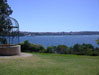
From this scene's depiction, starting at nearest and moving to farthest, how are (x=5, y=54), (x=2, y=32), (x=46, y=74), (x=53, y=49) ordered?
(x=46, y=74) < (x=5, y=54) < (x=2, y=32) < (x=53, y=49)

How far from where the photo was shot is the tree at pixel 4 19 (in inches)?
623

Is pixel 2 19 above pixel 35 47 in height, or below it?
above

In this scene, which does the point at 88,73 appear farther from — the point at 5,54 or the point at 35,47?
the point at 35,47

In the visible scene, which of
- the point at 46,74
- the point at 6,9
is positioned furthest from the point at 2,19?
the point at 46,74

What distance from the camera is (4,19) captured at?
15930mm

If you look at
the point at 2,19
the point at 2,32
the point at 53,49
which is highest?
the point at 2,19

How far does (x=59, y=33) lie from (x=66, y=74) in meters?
73.8

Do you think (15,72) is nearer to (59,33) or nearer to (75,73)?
(75,73)

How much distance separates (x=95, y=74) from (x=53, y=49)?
42.7 feet

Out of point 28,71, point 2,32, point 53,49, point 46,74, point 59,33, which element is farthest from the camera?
point 59,33

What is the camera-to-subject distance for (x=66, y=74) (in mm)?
6527

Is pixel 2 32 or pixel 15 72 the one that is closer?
pixel 15 72

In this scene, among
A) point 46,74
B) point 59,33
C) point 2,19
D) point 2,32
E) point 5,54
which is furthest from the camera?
point 59,33

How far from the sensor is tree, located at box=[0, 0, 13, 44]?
623 inches
